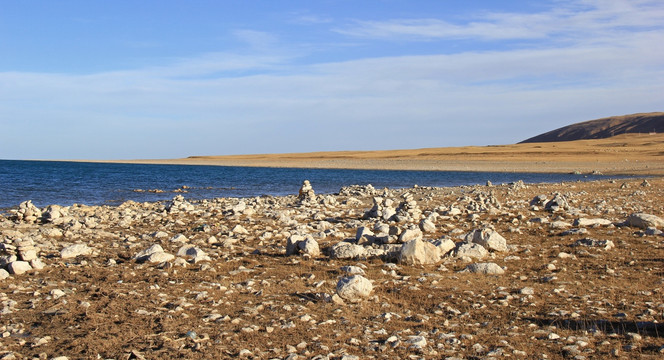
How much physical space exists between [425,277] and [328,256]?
6.53 ft

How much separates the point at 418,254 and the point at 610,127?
192 metres

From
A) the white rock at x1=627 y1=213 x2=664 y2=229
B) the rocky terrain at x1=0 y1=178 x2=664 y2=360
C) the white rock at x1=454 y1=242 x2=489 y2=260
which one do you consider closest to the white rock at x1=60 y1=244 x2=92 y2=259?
the rocky terrain at x1=0 y1=178 x2=664 y2=360

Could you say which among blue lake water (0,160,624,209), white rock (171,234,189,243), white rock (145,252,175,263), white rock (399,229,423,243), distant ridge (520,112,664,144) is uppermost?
distant ridge (520,112,664,144)

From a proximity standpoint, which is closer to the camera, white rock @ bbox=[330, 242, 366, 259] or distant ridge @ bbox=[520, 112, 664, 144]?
white rock @ bbox=[330, 242, 366, 259]

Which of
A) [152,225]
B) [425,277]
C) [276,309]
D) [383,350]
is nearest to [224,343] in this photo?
[276,309]

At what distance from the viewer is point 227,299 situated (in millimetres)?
5922

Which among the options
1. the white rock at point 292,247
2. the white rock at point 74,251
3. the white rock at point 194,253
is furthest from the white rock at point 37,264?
the white rock at point 292,247

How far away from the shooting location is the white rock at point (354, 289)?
5.89m

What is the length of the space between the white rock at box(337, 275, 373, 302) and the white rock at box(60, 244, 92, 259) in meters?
5.01

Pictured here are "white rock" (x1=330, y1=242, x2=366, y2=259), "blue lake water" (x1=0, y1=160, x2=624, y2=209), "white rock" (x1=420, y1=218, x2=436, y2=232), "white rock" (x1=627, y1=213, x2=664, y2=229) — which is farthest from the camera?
"blue lake water" (x1=0, y1=160, x2=624, y2=209)

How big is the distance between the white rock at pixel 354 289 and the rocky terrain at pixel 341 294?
0.06ft

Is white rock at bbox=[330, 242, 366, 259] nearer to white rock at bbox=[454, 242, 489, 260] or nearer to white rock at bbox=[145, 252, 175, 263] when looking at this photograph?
white rock at bbox=[454, 242, 489, 260]

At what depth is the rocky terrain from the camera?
4480 millimetres

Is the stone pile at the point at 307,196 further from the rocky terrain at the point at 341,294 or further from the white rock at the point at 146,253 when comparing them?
the white rock at the point at 146,253
